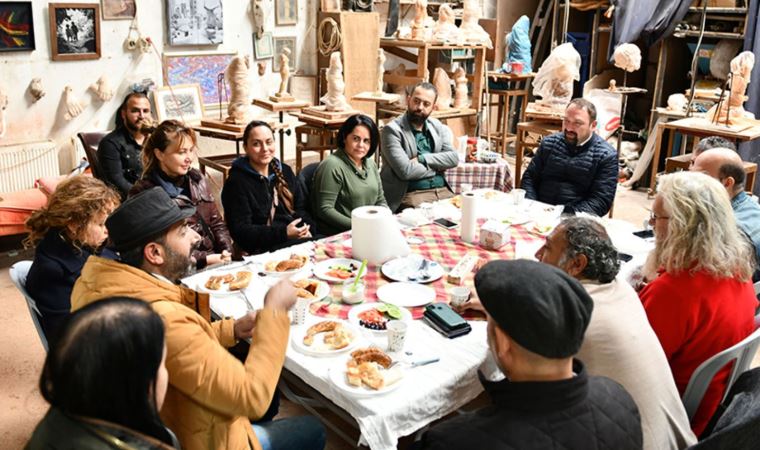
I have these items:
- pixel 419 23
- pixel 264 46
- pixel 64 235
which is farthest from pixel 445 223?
pixel 264 46

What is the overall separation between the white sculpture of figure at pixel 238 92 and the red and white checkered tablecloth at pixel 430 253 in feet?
8.22

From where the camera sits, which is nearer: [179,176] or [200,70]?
[179,176]

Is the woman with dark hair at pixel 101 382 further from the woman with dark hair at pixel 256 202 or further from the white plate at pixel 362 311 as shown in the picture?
the woman with dark hair at pixel 256 202

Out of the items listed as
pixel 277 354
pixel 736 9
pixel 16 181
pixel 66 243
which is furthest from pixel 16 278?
pixel 736 9

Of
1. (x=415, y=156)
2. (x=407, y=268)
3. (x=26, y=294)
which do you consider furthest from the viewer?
(x=415, y=156)

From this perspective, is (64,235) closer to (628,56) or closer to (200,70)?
(200,70)

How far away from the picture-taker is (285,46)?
762 cm

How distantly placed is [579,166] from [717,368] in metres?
2.43

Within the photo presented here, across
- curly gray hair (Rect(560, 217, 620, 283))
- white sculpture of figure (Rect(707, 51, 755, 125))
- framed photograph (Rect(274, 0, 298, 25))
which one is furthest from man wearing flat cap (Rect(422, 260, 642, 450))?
framed photograph (Rect(274, 0, 298, 25))

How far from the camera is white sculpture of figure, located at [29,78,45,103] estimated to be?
5.68m

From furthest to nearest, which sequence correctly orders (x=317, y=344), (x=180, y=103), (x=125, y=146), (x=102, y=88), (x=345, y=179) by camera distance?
(x=180, y=103)
(x=102, y=88)
(x=125, y=146)
(x=345, y=179)
(x=317, y=344)

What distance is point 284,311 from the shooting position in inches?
79.2

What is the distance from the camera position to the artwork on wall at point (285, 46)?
24.7ft

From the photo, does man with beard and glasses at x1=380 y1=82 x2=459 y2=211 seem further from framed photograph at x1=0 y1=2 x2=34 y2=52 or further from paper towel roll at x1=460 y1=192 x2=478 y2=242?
framed photograph at x1=0 y1=2 x2=34 y2=52
